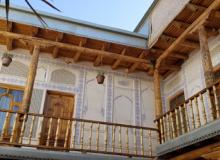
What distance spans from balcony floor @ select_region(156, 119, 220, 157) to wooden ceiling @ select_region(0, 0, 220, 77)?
2886mm

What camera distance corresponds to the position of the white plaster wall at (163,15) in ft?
24.0

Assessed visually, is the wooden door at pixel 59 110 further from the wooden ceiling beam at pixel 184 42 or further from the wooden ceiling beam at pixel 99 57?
the wooden ceiling beam at pixel 184 42

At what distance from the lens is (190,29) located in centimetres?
739

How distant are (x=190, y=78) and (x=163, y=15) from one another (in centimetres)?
216

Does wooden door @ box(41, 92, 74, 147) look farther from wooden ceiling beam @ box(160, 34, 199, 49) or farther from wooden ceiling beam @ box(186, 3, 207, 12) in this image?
wooden ceiling beam @ box(186, 3, 207, 12)

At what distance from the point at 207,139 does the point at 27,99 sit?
14.2ft

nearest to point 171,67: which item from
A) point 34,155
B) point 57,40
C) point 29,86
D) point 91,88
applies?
point 91,88

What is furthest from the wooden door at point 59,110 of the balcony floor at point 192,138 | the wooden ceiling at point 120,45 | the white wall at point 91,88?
the balcony floor at point 192,138

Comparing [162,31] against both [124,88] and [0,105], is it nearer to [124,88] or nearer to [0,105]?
[124,88]

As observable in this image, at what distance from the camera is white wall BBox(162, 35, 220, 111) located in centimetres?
797

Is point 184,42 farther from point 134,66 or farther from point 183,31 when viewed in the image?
point 134,66

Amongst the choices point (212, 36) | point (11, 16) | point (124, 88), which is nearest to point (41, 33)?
point (11, 16)

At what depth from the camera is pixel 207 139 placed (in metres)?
5.69

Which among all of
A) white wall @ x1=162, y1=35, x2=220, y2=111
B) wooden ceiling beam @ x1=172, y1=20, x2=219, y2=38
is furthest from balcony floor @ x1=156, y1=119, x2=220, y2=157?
wooden ceiling beam @ x1=172, y1=20, x2=219, y2=38
